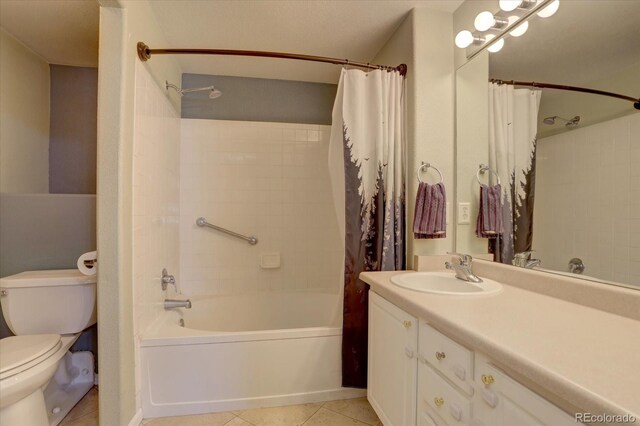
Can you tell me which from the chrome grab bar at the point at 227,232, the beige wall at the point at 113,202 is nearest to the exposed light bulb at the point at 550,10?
the beige wall at the point at 113,202

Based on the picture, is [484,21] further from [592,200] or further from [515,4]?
[592,200]

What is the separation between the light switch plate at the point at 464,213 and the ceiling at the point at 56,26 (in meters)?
2.33

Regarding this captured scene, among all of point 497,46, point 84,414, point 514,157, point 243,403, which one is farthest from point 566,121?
point 84,414

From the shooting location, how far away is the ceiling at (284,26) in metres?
1.59

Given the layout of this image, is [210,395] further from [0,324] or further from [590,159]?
[590,159]

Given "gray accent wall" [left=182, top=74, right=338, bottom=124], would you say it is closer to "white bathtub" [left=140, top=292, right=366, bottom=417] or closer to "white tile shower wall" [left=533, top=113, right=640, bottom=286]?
"white bathtub" [left=140, top=292, right=366, bottom=417]

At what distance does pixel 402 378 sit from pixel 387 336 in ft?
0.59

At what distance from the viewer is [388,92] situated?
1.67 metres

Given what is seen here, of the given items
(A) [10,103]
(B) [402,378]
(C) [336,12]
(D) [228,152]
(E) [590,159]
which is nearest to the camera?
(E) [590,159]

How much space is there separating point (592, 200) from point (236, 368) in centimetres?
185

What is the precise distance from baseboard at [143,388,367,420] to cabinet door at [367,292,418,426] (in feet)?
0.89

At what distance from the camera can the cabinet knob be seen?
73 cm

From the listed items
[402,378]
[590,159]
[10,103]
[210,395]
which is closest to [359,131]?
[590,159]

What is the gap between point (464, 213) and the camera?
1.64 m
